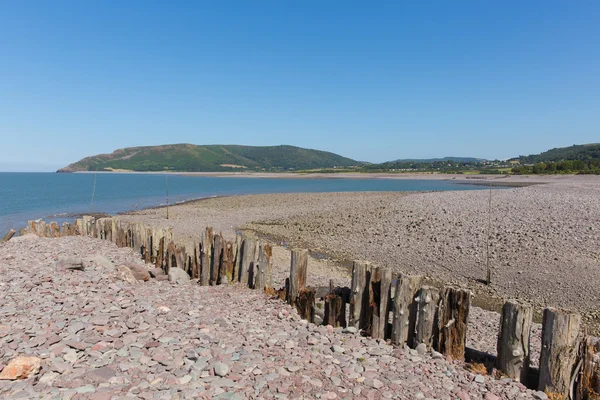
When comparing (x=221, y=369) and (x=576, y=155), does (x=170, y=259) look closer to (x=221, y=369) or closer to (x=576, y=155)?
(x=221, y=369)

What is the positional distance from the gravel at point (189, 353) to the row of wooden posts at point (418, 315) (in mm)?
334

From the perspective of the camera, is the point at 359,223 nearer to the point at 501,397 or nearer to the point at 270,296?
the point at 270,296

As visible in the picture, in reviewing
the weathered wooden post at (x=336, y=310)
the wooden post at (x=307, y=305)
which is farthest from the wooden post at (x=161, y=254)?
the weathered wooden post at (x=336, y=310)

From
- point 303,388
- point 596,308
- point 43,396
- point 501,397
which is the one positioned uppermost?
point 43,396

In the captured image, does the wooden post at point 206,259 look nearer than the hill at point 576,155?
Yes

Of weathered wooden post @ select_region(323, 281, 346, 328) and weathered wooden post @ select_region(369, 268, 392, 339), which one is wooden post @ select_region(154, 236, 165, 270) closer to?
weathered wooden post @ select_region(323, 281, 346, 328)

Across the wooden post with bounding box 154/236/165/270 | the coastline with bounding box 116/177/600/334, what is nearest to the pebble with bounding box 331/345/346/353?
the wooden post with bounding box 154/236/165/270

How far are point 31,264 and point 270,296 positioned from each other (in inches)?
245

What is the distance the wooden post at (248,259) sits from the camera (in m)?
9.07

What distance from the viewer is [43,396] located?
4020 mm

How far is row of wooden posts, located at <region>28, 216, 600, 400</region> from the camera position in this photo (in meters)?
5.27

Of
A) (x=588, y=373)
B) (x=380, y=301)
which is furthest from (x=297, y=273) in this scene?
(x=588, y=373)

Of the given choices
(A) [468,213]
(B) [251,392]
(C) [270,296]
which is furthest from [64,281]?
(A) [468,213]

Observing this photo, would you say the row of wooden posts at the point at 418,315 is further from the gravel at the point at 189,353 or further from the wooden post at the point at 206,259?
the gravel at the point at 189,353
